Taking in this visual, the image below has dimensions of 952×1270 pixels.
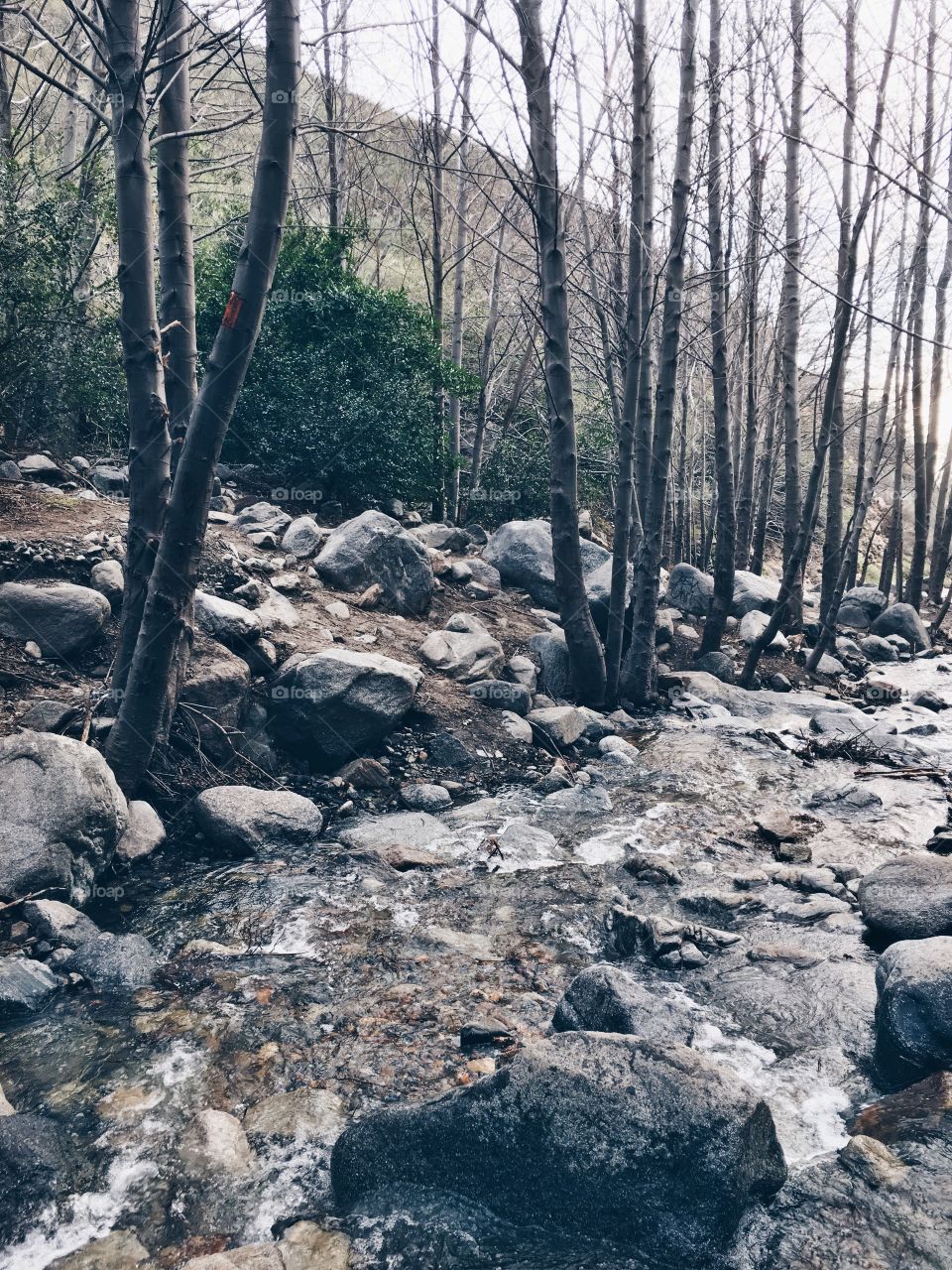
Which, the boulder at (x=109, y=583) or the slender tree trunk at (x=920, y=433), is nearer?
the boulder at (x=109, y=583)

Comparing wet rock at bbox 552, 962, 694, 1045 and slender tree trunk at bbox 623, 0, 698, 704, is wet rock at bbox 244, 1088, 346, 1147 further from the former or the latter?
slender tree trunk at bbox 623, 0, 698, 704

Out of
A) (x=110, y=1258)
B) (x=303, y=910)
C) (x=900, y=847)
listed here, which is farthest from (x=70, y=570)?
(x=900, y=847)

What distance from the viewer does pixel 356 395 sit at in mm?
10117

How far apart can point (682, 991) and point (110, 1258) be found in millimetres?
2261

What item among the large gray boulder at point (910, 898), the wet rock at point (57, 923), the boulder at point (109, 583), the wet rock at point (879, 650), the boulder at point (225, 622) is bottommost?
the wet rock at point (879, 650)

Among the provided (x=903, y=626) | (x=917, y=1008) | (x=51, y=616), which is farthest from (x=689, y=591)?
(x=917, y=1008)

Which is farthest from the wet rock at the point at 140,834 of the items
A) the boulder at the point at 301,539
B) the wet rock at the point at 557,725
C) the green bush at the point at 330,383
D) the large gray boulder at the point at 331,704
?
the green bush at the point at 330,383

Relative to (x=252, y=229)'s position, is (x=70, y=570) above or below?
below

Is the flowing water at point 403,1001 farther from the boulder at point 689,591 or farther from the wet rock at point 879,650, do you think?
the wet rock at point 879,650

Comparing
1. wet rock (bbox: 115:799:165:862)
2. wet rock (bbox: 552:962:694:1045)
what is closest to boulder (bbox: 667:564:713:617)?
wet rock (bbox: 115:799:165:862)

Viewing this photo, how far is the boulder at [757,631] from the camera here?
10.9 m

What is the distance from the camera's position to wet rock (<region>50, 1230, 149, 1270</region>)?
7.14 feet

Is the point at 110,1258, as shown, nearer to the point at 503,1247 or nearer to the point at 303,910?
the point at 503,1247

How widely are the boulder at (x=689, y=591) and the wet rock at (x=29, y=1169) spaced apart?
10236mm
